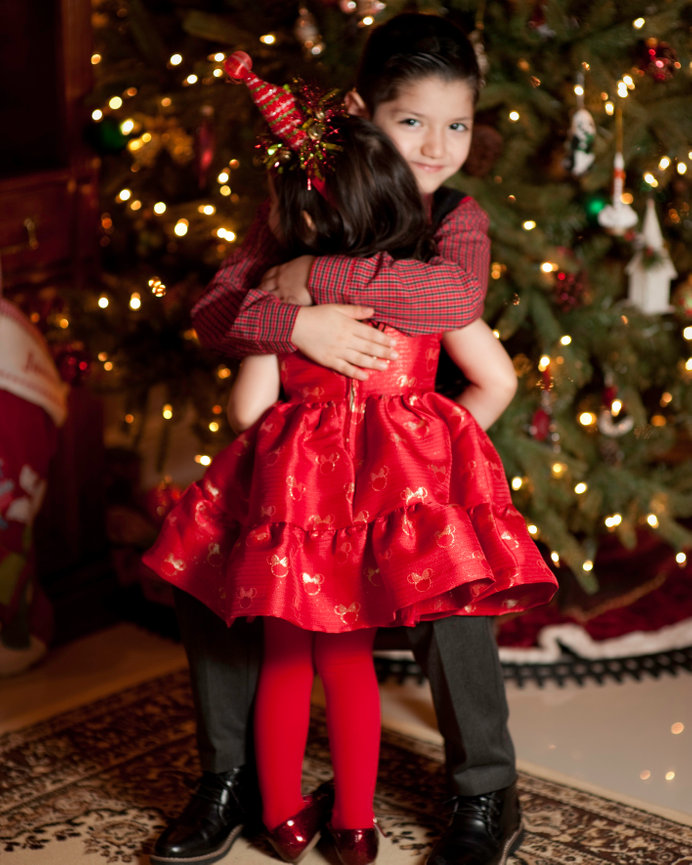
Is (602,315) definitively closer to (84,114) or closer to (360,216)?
(360,216)

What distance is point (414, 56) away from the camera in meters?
1.41

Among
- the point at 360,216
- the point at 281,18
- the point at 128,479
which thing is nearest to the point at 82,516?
the point at 128,479

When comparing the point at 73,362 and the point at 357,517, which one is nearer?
the point at 357,517

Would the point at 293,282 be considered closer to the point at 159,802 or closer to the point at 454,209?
the point at 454,209

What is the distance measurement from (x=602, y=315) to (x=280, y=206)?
33.2 inches

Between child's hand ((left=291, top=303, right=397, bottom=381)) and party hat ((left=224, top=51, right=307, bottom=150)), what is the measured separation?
23 centimetres

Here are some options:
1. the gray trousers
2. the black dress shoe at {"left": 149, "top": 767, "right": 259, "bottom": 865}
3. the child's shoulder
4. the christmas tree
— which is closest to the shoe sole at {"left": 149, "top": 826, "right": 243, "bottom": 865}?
the black dress shoe at {"left": 149, "top": 767, "right": 259, "bottom": 865}

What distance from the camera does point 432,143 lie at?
1431 mm

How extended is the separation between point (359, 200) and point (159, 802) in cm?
100

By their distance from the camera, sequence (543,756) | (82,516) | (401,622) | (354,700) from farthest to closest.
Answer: (82,516) → (543,756) → (354,700) → (401,622)

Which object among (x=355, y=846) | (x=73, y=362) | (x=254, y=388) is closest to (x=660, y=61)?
(x=254, y=388)

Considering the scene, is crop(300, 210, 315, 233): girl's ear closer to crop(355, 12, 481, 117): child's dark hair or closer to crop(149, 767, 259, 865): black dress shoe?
crop(355, 12, 481, 117): child's dark hair

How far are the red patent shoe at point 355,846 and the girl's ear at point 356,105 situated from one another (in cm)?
102

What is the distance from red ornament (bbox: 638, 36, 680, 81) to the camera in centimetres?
188
